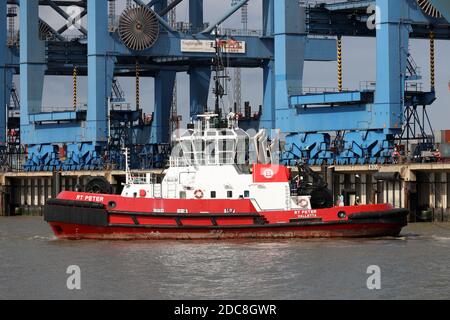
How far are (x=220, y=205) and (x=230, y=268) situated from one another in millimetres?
8541

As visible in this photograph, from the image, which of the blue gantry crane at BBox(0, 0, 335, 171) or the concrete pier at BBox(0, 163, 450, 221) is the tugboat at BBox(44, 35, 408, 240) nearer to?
the concrete pier at BBox(0, 163, 450, 221)

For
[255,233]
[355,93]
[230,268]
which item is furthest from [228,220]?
[355,93]

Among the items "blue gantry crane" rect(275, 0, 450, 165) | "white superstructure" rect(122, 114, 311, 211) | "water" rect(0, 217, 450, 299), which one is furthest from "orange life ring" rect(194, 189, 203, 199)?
"blue gantry crane" rect(275, 0, 450, 165)

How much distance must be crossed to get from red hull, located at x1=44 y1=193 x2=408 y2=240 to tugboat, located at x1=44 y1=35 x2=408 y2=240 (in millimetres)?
38

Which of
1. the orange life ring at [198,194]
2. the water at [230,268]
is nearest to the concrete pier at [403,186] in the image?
the water at [230,268]

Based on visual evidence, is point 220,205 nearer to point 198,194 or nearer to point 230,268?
point 198,194

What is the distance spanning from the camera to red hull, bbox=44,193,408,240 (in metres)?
46.7

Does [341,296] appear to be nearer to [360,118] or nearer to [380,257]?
[380,257]

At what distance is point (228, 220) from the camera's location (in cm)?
4672

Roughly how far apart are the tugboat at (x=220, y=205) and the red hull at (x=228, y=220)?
38mm

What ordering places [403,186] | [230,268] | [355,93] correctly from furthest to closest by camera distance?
[355,93]
[403,186]
[230,268]

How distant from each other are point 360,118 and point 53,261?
24.8 meters

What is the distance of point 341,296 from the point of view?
32.3 metres

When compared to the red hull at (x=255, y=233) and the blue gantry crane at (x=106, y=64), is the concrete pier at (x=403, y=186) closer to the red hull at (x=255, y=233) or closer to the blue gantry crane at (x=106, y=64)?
the red hull at (x=255, y=233)
